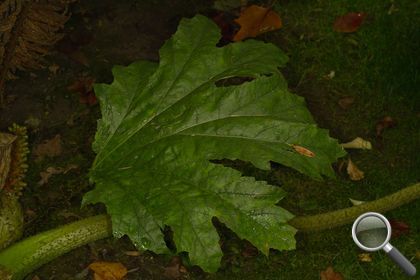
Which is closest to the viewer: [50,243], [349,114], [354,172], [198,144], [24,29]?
[198,144]

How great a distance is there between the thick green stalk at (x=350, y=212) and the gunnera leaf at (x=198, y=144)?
12.0 inches

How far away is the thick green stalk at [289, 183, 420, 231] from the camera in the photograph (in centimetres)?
286

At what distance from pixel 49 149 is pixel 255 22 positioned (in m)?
1.20

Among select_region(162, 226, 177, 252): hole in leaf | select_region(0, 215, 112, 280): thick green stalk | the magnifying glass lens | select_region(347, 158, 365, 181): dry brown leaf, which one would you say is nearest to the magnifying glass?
the magnifying glass lens

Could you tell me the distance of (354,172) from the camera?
10.6 ft

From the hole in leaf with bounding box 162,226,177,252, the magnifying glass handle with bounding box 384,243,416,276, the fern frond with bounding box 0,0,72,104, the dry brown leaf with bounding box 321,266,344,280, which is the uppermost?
the fern frond with bounding box 0,0,72,104

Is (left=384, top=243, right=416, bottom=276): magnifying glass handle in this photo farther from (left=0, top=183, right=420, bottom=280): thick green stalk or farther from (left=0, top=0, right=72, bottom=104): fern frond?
(left=0, top=0, right=72, bottom=104): fern frond

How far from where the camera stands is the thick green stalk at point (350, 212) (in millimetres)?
2855

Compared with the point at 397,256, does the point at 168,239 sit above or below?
below

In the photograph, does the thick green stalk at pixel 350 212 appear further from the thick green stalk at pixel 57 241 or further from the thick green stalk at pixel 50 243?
the thick green stalk at pixel 50 243

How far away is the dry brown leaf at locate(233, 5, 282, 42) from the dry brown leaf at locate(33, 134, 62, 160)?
3.33ft

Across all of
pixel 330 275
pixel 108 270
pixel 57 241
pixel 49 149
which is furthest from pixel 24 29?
pixel 330 275

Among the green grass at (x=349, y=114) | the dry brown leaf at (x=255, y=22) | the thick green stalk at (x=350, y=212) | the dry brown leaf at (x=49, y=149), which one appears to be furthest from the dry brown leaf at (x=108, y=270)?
the dry brown leaf at (x=255, y=22)

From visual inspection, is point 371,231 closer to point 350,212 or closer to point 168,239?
point 350,212
